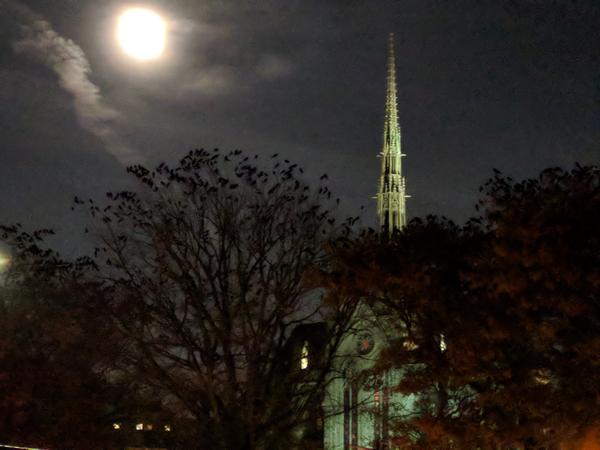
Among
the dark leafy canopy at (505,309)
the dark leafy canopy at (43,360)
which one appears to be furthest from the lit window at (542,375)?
the dark leafy canopy at (43,360)

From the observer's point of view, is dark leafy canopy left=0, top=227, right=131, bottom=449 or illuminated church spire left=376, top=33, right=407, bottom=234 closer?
dark leafy canopy left=0, top=227, right=131, bottom=449

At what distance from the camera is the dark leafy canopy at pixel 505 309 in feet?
55.8

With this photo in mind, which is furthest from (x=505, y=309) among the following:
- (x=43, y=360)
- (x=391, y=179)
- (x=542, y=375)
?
(x=391, y=179)

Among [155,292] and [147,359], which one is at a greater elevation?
[155,292]

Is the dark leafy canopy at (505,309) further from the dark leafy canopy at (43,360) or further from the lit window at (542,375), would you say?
the dark leafy canopy at (43,360)

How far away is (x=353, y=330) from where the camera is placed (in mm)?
25906

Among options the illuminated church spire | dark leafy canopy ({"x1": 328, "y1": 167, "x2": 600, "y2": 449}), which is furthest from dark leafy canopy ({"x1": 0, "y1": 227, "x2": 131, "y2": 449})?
the illuminated church spire

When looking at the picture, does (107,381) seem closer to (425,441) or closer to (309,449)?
(309,449)

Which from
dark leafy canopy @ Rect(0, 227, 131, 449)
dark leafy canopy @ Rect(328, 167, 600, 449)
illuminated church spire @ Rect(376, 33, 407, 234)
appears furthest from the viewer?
illuminated church spire @ Rect(376, 33, 407, 234)

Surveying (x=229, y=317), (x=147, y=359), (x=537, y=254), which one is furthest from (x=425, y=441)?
(x=147, y=359)

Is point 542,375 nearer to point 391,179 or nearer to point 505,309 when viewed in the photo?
point 505,309

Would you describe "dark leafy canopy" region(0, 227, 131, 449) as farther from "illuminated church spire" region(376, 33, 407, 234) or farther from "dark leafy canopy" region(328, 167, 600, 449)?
Answer: "illuminated church spire" region(376, 33, 407, 234)

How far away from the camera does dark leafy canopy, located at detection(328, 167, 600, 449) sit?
1702 cm

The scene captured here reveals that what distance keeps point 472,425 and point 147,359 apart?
35.9 feet
